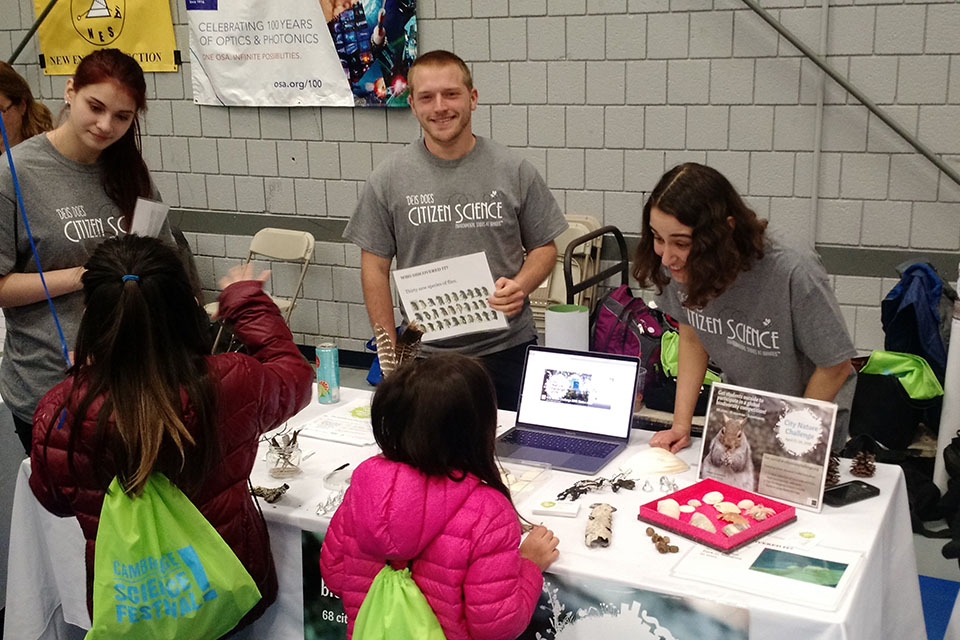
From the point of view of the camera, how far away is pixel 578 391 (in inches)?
90.0

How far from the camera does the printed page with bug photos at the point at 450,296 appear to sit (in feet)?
8.03

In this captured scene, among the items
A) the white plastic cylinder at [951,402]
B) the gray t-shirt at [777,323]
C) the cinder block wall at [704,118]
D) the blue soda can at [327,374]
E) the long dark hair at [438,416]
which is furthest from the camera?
the cinder block wall at [704,118]

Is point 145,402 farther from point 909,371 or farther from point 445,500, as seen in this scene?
point 909,371

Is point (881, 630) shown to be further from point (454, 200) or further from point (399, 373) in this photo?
point (454, 200)

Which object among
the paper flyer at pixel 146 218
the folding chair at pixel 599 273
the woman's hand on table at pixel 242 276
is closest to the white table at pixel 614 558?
the woman's hand on table at pixel 242 276

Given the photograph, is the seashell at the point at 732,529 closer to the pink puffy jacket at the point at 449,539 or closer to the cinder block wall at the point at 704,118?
the pink puffy jacket at the point at 449,539

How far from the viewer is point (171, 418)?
5.13 ft

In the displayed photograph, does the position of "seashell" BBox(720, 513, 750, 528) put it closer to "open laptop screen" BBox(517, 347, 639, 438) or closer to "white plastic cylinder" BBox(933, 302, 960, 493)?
"open laptop screen" BBox(517, 347, 639, 438)

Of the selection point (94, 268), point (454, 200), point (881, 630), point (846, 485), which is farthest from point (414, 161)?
point (881, 630)

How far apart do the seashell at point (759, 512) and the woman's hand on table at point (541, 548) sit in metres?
0.40

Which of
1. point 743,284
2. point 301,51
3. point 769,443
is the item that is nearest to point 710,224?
point 743,284

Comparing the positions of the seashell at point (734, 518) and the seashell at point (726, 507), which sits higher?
the seashell at point (726, 507)

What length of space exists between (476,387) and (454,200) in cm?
132

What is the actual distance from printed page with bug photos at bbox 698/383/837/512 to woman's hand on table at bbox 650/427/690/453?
20 cm
